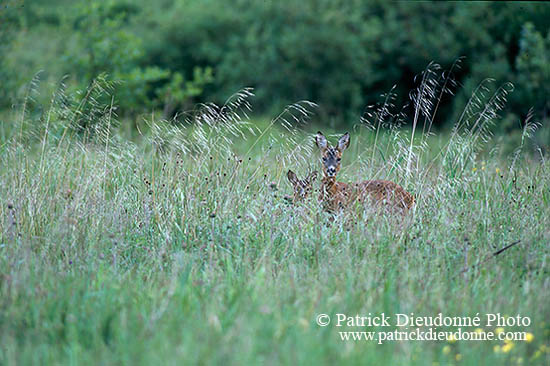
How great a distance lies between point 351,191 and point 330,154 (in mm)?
746

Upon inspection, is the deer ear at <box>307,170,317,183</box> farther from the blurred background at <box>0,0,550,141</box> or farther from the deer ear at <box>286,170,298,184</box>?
the blurred background at <box>0,0,550,141</box>

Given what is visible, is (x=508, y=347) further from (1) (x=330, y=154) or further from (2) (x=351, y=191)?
(1) (x=330, y=154)

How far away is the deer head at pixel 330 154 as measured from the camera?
23.3ft

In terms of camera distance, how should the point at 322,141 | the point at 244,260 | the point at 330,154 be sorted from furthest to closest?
1. the point at 322,141
2. the point at 330,154
3. the point at 244,260

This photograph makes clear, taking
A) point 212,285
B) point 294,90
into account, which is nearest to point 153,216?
point 212,285

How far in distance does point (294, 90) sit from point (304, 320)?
17390 mm

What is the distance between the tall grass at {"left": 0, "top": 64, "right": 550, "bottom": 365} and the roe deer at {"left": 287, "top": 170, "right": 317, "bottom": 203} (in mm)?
137

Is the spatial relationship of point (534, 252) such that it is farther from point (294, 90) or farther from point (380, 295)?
point (294, 90)

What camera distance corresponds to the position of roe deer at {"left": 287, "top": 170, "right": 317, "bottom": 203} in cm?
646

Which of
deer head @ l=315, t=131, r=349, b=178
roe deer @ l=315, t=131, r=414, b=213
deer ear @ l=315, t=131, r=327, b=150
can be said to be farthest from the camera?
deer ear @ l=315, t=131, r=327, b=150

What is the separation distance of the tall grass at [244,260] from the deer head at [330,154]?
20cm

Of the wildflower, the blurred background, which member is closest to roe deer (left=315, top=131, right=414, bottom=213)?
the wildflower

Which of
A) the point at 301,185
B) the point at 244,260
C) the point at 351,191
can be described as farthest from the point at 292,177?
the point at 244,260

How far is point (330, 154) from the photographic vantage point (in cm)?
727
